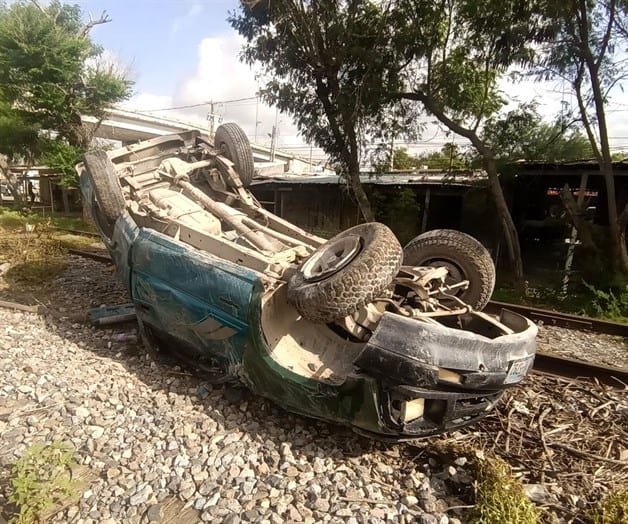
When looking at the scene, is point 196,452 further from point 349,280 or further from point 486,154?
point 486,154

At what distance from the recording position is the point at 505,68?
8961 mm

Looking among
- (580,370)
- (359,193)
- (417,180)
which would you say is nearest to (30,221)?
(359,193)

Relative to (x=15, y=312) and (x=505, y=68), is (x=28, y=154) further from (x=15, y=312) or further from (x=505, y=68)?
(x=505, y=68)

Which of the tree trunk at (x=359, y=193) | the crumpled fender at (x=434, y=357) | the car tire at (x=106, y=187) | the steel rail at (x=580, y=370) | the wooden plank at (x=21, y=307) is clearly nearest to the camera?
the crumpled fender at (x=434, y=357)

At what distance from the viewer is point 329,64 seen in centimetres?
987

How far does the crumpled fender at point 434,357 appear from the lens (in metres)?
2.47

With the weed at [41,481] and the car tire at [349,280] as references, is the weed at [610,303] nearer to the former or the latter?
the car tire at [349,280]

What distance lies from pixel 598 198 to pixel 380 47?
7.33 metres

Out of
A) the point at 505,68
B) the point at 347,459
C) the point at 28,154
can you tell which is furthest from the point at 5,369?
the point at 28,154

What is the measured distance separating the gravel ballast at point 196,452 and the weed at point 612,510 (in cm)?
70

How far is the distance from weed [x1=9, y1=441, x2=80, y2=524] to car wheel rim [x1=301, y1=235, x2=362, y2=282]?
6.47 ft

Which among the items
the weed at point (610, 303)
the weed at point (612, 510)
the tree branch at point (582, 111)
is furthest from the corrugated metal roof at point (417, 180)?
the weed at point (612, 510)

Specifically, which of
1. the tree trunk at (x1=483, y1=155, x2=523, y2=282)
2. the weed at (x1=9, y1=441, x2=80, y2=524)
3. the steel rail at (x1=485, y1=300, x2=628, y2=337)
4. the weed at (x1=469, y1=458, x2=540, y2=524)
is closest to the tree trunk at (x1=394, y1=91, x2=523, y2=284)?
the tree trunk at (x1=483, y1=155, x2=523, y2=282)

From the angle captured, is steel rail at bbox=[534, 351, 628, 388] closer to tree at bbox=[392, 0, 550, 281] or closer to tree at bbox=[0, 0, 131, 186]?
tree at bbox=[392, 0, 550, 281]
